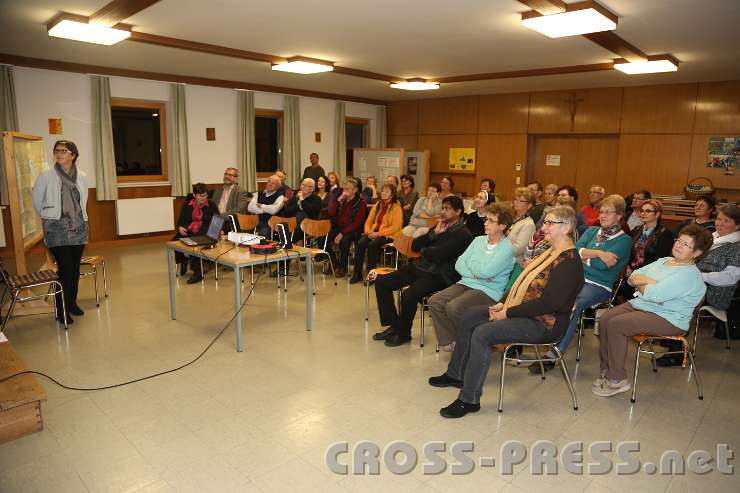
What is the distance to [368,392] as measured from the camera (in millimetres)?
3277

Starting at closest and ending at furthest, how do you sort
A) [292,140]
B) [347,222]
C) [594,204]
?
[594,204]
[347,222]
[292,140]

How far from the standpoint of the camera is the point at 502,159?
32.4ft

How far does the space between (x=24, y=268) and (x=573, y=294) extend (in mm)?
4469

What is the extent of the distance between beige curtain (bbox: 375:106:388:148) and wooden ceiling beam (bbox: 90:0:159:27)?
7.56 meters

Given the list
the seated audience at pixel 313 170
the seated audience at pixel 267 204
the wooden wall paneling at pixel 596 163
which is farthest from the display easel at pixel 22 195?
the wooden wall paneling at pixel 596 163

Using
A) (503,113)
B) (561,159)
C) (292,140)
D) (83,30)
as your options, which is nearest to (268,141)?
(292,140)

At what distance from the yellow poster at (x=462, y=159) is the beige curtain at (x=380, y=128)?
6.06 feet

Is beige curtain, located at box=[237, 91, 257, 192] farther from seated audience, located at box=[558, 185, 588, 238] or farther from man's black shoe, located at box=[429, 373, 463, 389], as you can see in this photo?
man's black shoe, located at box=[429, 373, 463, 389]

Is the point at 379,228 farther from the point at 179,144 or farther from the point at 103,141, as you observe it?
the point at 103,141

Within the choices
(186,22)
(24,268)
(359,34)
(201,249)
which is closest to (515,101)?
(359,34)

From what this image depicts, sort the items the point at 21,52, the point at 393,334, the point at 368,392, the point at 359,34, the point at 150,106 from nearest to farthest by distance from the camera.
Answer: the point at 368,392 < the point at 393,334 < the point at 359,34 < the point at 21,52 < the point at 150,106

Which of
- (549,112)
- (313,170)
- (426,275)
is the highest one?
(549,112)

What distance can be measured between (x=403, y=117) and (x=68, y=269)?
842 cm

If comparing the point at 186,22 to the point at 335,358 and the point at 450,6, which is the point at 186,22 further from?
the point at 335,358
